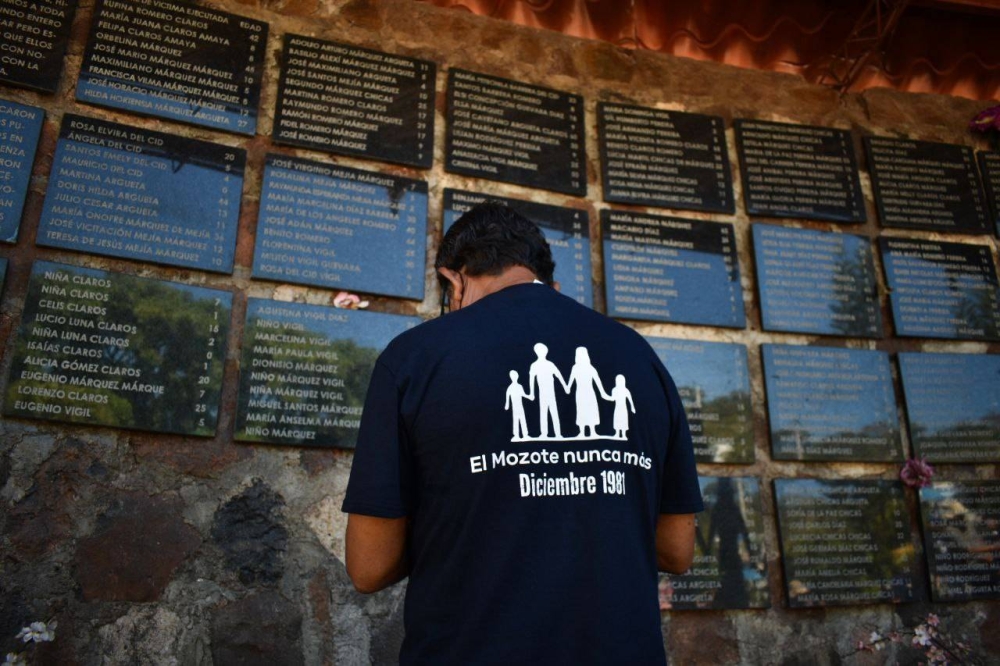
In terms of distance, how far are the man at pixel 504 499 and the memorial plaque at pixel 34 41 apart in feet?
8.37

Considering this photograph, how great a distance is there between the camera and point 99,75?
3.14 m

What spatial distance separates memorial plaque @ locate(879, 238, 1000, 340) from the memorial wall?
0.02 m

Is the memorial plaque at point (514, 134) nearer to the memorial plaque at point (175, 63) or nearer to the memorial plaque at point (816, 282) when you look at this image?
the memorial plaque at point (175, 63)

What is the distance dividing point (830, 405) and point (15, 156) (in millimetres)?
3959

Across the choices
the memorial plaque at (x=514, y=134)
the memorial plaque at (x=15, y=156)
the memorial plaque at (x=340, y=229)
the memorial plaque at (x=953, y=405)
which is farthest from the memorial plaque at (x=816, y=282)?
the memorial plaque at (x=15, y=156)

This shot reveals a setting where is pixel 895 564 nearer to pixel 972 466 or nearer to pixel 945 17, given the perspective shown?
pixel 972 466

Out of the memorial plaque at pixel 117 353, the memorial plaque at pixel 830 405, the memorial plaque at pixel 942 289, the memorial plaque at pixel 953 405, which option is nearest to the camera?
the memorial plaque at pixel 117 353

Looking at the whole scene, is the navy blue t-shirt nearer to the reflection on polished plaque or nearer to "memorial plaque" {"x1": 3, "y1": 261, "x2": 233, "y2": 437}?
"memorial plaque" {"x1": 3, "y1": 261, "x2": 233, "y2": 437}

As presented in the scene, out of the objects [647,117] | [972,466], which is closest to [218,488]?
[647,117]

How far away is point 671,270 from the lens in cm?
380

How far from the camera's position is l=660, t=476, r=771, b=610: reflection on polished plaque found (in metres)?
3.29

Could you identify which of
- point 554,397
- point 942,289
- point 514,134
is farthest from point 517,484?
point 942,289

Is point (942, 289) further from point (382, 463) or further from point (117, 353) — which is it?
point (117, 353)

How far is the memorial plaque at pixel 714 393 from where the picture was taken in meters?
3.54
